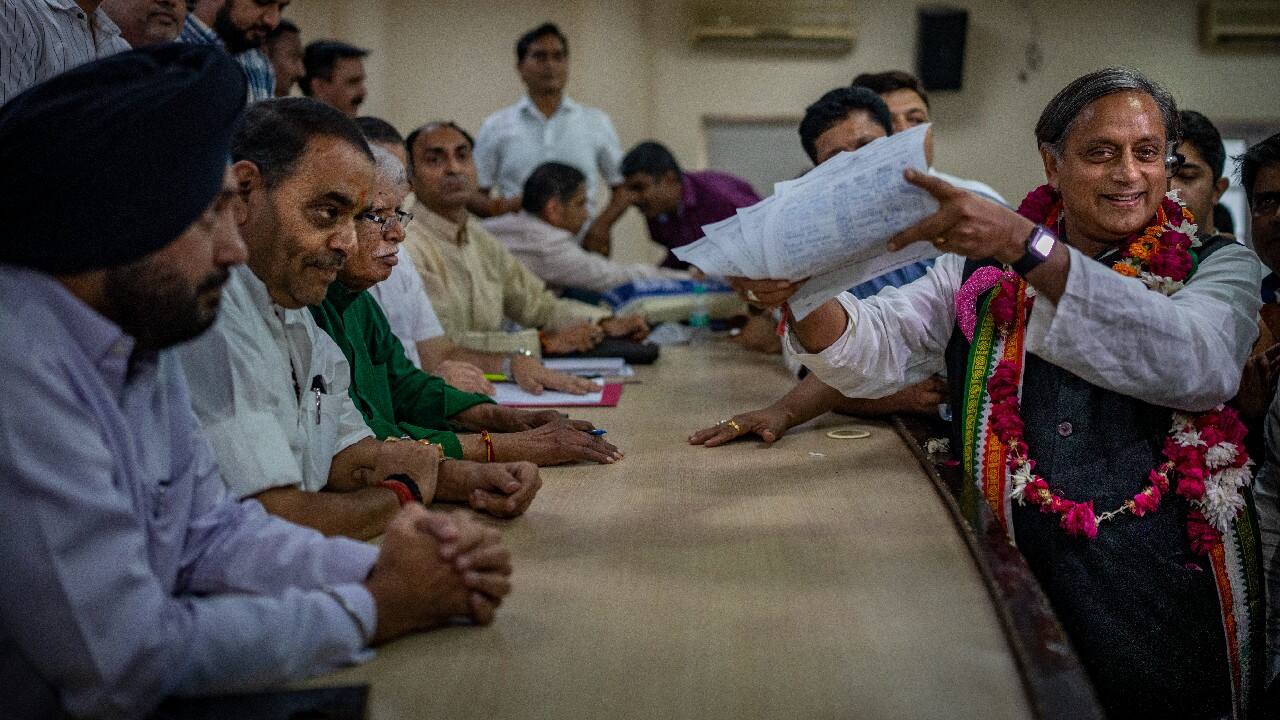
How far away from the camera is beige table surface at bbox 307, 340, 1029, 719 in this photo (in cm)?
128

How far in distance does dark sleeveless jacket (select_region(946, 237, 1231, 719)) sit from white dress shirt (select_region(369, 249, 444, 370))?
1.84 meters

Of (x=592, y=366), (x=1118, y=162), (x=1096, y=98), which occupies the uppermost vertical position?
(x=1096, y=98)

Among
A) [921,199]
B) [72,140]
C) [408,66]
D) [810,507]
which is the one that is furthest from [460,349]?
[408,66]

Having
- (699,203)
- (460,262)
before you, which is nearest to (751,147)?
(699,203)

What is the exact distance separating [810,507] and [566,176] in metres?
3.76

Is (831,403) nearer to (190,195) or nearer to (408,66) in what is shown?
(190,195)

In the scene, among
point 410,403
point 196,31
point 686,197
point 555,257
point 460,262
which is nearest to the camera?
point 410,403

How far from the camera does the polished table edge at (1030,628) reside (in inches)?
48.8

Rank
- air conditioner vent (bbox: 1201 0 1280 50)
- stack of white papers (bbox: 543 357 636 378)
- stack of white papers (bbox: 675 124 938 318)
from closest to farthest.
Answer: stack of white papers (bbox: 675 124 938 318), stack of white papers (bbox: 543 357 636 378), air conditioner vent (bbox: 1201 0 1280 50)

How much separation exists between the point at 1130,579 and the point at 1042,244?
2.05 feet

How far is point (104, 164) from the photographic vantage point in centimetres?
121

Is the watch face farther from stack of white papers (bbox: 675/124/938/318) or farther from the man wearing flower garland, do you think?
stack of white papers (bbox: 675/124/938/318)

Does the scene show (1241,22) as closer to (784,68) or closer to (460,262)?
(784,68)

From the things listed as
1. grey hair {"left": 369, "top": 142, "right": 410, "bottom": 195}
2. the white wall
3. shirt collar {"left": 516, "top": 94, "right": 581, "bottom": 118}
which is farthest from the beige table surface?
the white wall
